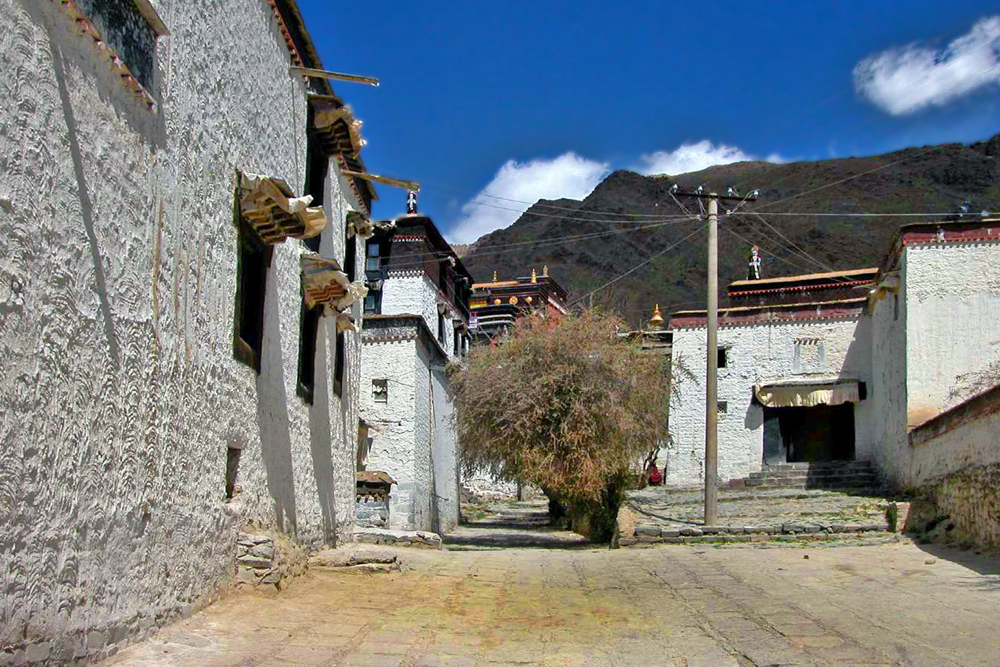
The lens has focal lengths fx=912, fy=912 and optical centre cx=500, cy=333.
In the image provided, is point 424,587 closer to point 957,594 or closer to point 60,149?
point 957,594

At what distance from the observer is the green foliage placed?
53.2 ft

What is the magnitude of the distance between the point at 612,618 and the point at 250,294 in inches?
189

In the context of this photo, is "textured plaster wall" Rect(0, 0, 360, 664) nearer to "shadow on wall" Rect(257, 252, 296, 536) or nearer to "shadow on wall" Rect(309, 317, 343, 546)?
"shadow on wall" Rect(257, 252, 296, 536)

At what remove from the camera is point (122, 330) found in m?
5.81

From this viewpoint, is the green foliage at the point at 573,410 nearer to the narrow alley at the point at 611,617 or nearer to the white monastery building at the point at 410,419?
the white monastery building at the point at 410,419

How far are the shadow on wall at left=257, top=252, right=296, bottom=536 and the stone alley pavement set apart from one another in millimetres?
887

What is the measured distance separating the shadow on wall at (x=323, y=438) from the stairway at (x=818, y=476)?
1416 centimetres

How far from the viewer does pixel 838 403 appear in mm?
25719

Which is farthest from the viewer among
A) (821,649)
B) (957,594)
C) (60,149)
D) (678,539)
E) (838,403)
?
(838,403)

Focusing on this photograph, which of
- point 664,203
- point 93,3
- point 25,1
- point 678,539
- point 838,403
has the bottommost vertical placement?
point 678,539

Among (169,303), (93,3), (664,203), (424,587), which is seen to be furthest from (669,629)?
(664,203)

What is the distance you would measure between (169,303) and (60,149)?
1.91 metres

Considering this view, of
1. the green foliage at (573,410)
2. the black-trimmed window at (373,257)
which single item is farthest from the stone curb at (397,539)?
the black-trimmed window at (373,257)

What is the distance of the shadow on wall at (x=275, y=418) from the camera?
955 cm
